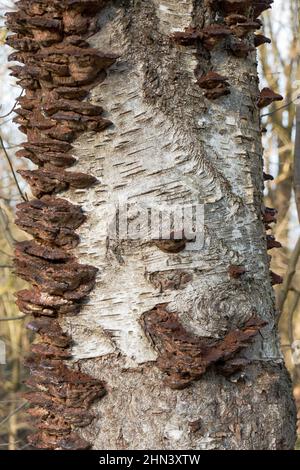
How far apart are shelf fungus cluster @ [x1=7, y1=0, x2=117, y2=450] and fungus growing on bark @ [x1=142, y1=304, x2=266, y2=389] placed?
6.6 inches

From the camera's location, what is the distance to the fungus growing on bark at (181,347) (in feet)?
4.90

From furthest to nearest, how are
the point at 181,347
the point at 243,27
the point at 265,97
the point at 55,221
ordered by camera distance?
the point at 265,97, the point at 243,27, the point at 55,221, the point at 181,347

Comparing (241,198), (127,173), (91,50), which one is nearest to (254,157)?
(241,198)

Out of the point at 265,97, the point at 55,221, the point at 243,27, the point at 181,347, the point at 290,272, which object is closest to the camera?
the point at 181,347

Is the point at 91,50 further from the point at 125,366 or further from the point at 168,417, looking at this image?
the point at 168,417

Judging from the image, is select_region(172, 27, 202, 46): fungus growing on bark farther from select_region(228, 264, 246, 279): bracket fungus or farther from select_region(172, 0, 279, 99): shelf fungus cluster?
select_region(228, 264, 246, 279): bracket fungus

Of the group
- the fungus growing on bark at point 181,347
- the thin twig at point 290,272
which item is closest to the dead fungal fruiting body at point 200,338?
the fungus growing on bark at point 181,347

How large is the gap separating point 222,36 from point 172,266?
1.88 ft

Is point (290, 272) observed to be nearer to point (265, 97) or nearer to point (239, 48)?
point (265, 97)

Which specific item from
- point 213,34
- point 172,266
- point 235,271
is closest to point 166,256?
point 172,266

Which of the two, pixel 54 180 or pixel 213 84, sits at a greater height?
pixel 213 84

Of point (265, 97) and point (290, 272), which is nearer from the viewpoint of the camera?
point (265, 97)

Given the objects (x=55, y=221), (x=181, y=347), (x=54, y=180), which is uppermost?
(x=54, y=180)

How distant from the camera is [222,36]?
1.65 meters
